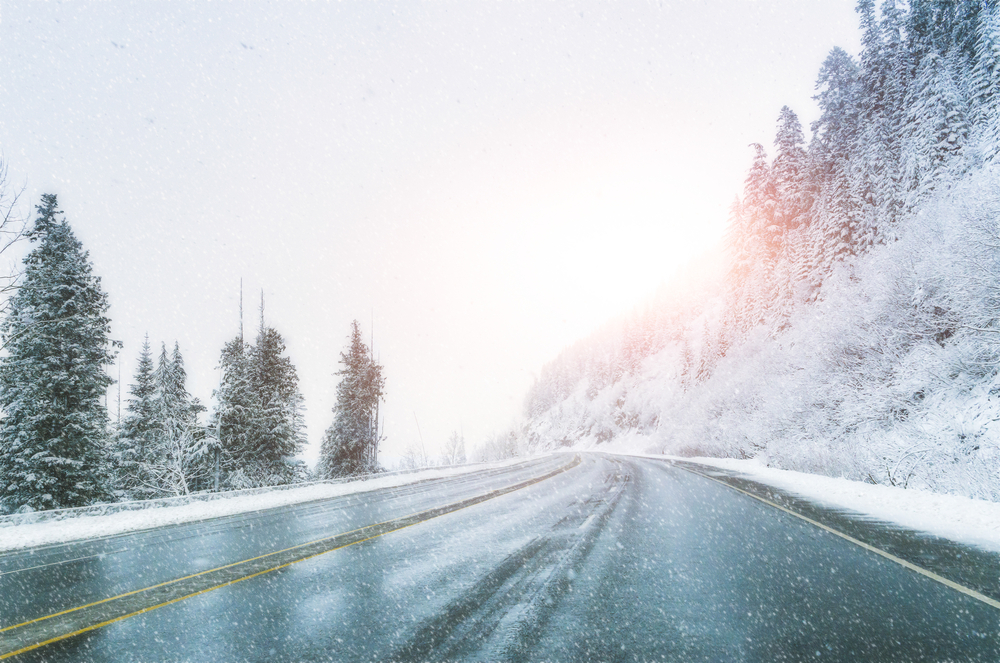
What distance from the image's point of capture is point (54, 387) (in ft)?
59.4

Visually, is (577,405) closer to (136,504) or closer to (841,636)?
(136,504)

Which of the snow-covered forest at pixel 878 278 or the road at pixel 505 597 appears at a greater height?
the snow-covered forest at pixel 878 278

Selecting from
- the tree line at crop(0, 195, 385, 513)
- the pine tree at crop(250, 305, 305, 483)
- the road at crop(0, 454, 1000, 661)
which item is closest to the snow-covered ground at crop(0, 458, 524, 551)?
the road at crop(0, 454, 1000, 661)

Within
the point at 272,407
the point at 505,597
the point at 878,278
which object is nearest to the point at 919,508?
the point at 505,597

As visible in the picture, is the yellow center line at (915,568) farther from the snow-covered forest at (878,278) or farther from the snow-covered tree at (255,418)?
the snow-covered tree at (255,418)

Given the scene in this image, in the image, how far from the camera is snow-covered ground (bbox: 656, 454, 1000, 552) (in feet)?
25.1

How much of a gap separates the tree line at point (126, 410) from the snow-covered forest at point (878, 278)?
24573mm

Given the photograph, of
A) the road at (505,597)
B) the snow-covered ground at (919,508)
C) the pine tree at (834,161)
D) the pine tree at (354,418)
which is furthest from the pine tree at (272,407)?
the pine tree at (834,161)

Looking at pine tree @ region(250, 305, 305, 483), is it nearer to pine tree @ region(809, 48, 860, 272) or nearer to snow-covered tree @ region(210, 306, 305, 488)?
snow-covered tree @ region(210, 306, 305, 488)

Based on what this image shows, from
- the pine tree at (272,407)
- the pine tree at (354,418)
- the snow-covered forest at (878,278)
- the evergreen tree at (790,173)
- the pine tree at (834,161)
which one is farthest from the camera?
the evergreen tree at (790,173)

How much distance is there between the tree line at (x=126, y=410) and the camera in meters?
17.4

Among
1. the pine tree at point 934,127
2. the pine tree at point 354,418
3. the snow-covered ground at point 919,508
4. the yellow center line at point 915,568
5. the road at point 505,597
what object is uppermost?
the pine tree at point 934,127

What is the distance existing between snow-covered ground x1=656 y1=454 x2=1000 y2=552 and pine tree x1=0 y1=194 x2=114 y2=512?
24.4 m

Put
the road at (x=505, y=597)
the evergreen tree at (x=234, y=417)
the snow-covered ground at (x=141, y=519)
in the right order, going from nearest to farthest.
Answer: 1. the road at (x=505, y=597)
2. the snow-covered ground at (x=141, y=519)
3. the evergreen tree at (x=234, y=417)
